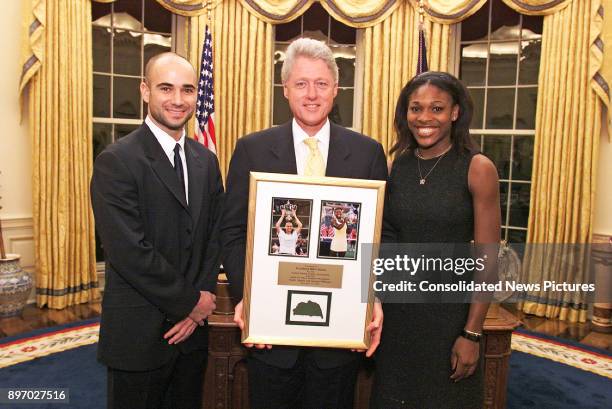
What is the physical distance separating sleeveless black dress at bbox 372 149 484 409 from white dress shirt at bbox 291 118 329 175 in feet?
1.01

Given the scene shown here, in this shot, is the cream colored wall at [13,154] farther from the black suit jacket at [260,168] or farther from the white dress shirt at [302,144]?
the white dress shirt at [302,144]

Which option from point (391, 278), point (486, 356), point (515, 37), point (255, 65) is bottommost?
point (486, 356)

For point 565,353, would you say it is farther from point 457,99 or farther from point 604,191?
point 457,99

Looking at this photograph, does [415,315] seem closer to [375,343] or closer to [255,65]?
[375,343]

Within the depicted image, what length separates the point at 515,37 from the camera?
525 centimetres

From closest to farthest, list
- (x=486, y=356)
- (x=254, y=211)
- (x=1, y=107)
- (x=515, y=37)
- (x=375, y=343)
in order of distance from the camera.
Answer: (x=254, y=211) < (x=375, y=343) < (x=486, y=356) < (x=1, y=107) < (x=515, y=37)

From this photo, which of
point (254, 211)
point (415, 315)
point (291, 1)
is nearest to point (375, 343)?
point (415, 315)

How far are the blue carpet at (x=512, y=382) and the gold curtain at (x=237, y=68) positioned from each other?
264 cm

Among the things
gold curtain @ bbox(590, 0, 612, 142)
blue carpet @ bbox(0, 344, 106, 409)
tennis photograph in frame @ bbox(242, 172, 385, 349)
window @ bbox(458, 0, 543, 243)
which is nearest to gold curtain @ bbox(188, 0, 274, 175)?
window @ bbox(458, 0, 543, 243)

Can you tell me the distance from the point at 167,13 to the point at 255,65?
1.09 metres

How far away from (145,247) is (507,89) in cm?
472

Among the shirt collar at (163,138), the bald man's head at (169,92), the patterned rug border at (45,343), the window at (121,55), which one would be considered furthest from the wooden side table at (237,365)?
the window at (121,55)

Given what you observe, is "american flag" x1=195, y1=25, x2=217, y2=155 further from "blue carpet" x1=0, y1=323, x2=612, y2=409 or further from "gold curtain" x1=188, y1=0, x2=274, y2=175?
"blue carpet" x1=0, y1=323, x2=612, y2=409

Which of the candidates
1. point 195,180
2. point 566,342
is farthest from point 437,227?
point 566,342
